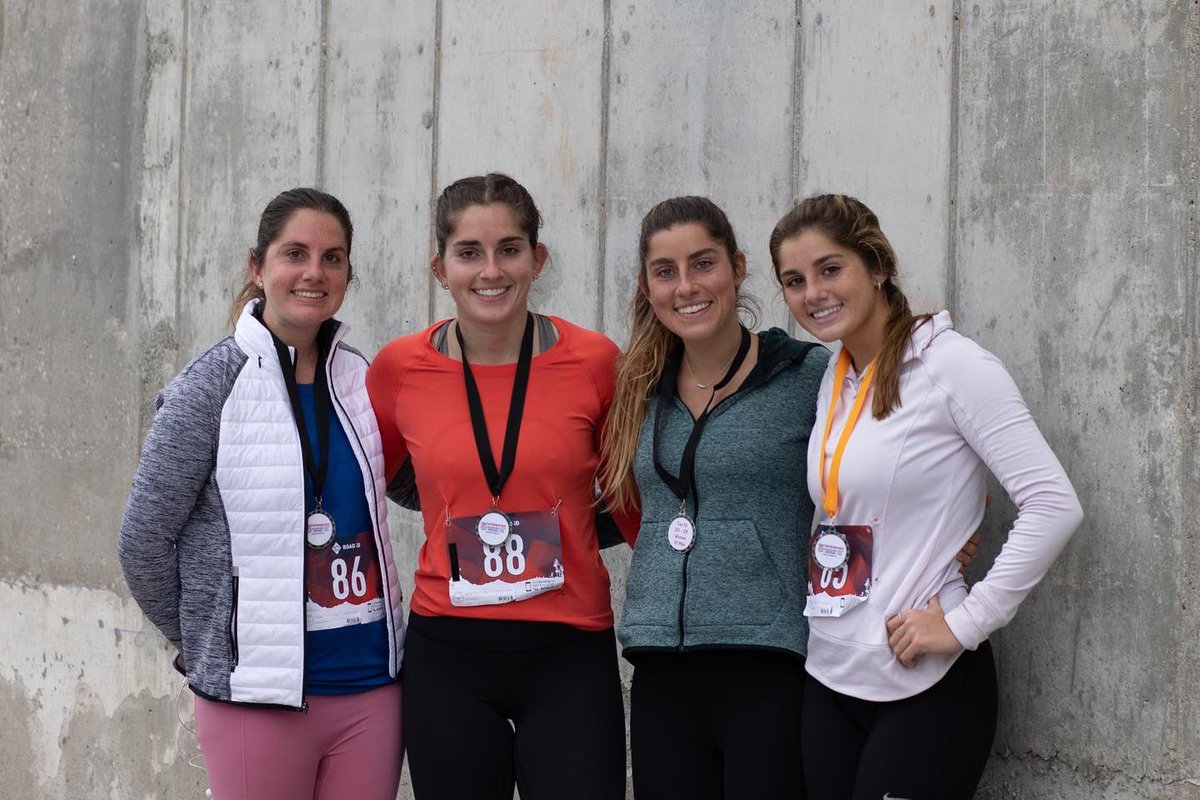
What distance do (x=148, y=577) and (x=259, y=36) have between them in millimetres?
1784

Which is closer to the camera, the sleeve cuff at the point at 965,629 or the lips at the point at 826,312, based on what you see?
the sleeve cuff at the point at 965,629

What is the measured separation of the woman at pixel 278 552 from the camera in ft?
8.08

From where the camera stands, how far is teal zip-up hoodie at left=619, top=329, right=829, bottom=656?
7.71ft

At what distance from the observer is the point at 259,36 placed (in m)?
3.71

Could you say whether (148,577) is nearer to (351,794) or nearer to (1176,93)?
(351,794)

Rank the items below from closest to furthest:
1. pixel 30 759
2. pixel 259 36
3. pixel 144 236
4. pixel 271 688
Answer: pixel 271 688 → pixel 259 36 → pixel 144 236 → pixel 30 759

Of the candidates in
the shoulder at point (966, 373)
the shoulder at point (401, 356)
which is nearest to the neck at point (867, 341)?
A: the shoulder at point (966, 373)

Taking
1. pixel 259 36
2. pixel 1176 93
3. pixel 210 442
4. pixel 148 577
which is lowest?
pixel 148 577

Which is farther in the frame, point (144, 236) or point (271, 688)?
point (144, 236)

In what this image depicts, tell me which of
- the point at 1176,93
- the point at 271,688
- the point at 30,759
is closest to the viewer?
the point at 1176,93

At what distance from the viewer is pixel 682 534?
2400mm

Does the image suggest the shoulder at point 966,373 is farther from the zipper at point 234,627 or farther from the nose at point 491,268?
the zipper at point 234,627

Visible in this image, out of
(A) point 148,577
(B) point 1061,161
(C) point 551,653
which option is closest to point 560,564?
(C) point 551,653

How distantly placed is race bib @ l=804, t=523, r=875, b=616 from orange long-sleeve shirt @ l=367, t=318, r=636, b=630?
18.7 inches
